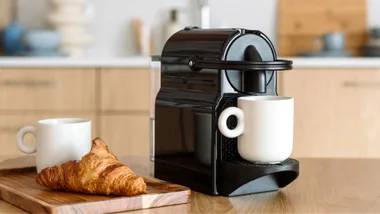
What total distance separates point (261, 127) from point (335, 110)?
2455 mm

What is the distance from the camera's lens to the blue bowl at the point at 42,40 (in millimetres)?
3783

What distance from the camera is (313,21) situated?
13.3 feet

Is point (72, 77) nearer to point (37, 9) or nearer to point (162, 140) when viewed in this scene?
point (37, 9)

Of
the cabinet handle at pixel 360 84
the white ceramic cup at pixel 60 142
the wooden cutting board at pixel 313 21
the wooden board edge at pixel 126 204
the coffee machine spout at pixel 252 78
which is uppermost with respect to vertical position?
the wooden cutting board at pixel 313 21

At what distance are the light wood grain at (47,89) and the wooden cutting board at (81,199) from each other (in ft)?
7.50

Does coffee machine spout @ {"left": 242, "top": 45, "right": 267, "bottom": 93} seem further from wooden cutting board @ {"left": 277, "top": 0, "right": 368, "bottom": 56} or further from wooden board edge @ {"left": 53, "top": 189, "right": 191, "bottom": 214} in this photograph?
wooden cutting board @ {"left": 277, "top": 0, "right": 368, "bottom": 56}

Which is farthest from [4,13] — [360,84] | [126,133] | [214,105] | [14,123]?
[214,105]

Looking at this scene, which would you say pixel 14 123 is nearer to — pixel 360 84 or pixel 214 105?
pixel 360 84

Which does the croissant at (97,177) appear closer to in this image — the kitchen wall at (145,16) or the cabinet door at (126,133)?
the cabinet door at (126,133)

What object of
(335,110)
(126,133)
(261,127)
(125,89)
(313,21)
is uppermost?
(313,21)

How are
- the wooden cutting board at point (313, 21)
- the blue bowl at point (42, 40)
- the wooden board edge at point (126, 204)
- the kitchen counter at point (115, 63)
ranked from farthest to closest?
the wooden cutting board at point (313, 21)
the blue bowl at point (42, 40)
the kitchen counter at point (115, 63)
the wooden board edge at point (126, 204)

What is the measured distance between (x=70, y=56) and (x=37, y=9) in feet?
1.43

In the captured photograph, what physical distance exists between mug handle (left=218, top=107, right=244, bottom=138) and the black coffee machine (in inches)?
1.7

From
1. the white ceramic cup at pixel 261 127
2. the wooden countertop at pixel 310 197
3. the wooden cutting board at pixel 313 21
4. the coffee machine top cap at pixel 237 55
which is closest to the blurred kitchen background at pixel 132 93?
the wooden cutting board at pixel 313 21
